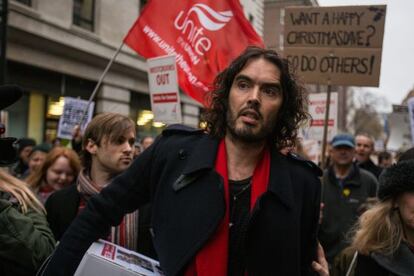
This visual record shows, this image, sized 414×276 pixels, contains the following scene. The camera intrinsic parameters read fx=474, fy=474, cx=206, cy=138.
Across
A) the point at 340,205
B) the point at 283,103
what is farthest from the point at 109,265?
the point at 340,205

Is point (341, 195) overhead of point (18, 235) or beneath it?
beneath

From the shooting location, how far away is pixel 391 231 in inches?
106

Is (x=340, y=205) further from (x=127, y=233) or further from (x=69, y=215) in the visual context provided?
(x=69, y=215)

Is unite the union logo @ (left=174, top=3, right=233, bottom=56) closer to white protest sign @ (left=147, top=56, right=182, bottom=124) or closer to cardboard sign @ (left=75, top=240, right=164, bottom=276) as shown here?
white protest sign @ (left=147, top=56, right=182, bottom=124)

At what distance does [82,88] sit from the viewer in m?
14.4

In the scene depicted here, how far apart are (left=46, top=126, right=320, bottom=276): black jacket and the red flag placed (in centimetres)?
392

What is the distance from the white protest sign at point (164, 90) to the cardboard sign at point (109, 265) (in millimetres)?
3339

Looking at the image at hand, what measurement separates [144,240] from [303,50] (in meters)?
3.03

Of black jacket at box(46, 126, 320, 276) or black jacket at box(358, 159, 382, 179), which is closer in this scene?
black jacket at box(46, 126, 320, 276)

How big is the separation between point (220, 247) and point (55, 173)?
2.95 m

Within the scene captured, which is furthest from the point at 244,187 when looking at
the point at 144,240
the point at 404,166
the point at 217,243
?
the point at 404,166

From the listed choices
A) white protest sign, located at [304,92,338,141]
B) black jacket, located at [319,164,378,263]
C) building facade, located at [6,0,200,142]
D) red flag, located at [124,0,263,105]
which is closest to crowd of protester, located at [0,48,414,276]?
black jacket, located at [319,164,378,263]

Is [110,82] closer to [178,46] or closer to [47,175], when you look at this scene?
[178,46]

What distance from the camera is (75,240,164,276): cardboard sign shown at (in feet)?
6.16
